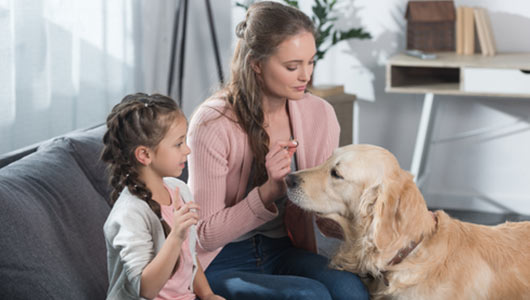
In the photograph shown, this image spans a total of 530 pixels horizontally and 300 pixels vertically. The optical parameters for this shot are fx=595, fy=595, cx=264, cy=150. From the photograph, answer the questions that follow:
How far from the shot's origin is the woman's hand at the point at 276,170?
1483 millimetres

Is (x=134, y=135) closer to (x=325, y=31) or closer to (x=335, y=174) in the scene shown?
(x=335, y=174)

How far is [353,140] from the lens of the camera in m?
3.75

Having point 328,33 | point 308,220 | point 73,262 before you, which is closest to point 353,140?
point 328,33

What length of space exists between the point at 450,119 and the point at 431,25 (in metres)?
0.58

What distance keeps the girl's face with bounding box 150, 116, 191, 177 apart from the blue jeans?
36 centimetres

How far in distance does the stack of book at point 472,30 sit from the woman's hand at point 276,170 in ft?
6.97

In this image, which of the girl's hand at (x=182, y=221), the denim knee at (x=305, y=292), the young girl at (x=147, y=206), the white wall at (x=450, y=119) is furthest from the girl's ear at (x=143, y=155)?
the white wall at (x=450, y=119)

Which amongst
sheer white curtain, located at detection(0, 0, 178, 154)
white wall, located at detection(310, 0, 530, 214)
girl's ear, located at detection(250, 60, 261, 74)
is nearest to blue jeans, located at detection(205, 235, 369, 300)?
girl's ear, located at detection(250, 60, 261, 74)

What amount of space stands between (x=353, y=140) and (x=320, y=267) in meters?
2.25

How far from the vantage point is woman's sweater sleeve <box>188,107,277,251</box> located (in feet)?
5.07

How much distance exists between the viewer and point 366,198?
1.45m

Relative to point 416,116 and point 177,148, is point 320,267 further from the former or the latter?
point 416,116

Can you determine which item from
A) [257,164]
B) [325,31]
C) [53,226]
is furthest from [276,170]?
[325,31]

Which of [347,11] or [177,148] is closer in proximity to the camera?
[177,148]
